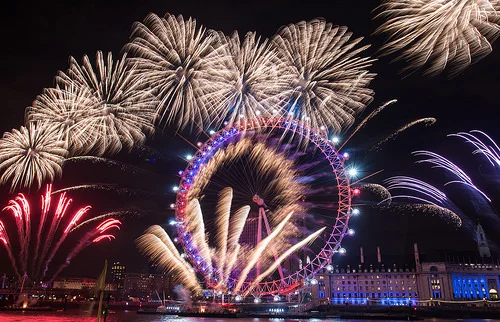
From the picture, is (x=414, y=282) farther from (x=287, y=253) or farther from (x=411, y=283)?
(x=287, y=253)

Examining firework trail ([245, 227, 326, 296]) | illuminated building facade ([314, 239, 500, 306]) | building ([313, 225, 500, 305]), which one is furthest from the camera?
building ([313, 225, 500, 305])

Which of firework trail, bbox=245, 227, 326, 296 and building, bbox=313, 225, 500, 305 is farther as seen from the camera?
building, bbox=313, 225, 500, 305

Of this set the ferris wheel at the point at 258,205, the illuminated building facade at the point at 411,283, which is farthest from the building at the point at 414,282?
the ferris wheel at the point at 258,205

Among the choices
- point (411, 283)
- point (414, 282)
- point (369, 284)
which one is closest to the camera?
point (414, 282)

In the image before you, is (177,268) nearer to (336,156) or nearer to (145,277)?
(336,156)

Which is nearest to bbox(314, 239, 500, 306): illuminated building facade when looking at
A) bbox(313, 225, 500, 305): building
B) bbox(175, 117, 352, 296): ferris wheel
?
bbox(313, 225, 500, 305): building

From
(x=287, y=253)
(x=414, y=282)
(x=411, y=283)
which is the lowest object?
(x=287, y=253)

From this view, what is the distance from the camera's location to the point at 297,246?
3681 cm

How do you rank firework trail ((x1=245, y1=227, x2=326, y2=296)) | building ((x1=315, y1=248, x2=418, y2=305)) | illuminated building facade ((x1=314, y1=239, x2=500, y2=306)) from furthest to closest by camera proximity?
building ((x1=315, y1=248, x2=418, y2=305)) < illuminated building facade ((x1=314, y1=239, x2=500, y2=306)) < firework trail ((x1=245, y1=227, x2=326, y2=296))

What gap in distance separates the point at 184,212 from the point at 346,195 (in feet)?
58.9

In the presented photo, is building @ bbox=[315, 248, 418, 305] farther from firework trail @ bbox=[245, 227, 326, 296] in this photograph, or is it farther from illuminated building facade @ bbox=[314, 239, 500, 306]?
firework trail @ bbox=[245, 227, 326, 296]

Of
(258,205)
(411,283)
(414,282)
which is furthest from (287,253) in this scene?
(414,282)

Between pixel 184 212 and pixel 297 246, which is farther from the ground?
pixel 184 212

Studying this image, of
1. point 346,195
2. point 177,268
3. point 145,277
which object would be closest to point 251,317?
point 177,268
